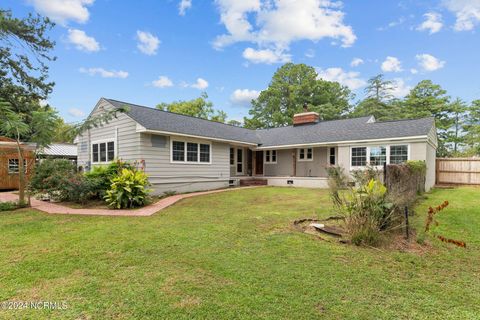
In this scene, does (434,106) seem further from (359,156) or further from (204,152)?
(204,152)

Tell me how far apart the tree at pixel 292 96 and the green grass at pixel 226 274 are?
108 ft

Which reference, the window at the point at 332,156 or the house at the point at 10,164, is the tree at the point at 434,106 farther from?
the house at the point at 10,164

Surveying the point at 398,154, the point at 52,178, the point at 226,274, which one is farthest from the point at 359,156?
the point at 52,178

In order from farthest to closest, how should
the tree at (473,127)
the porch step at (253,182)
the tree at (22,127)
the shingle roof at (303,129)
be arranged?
1. the tree at (473,127)
2. the porch step at (253,182)
3. the shingle roof at (303,129)
4. the tree at (22,127)

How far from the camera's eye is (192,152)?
1323 cm

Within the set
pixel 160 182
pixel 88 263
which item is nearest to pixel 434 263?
pixel 88 263

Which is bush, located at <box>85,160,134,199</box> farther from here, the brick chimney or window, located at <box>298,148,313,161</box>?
the brick chimney

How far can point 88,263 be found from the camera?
387 cm

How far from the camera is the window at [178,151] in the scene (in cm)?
1236

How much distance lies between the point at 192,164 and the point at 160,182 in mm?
2044

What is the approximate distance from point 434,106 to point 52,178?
103 ft

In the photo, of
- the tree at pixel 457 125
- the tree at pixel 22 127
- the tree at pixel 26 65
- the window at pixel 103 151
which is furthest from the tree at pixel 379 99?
the tree at pixel 26 65

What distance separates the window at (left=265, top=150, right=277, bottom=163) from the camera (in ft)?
61.2

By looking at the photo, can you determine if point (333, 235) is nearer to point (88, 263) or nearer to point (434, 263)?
point (434, 263)
